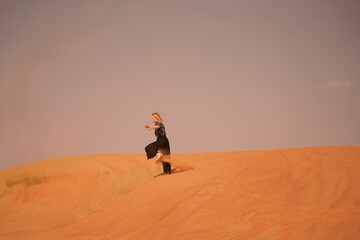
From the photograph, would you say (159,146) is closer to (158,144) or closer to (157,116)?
(158,144)

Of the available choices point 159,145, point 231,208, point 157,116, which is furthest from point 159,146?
point 231,208

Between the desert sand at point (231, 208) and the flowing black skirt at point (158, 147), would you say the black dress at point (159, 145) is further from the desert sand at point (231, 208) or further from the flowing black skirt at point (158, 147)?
the desert sand at point (231, 208)

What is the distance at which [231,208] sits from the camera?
542 cm

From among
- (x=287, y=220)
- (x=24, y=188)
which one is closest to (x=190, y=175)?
(x=287, y=220)

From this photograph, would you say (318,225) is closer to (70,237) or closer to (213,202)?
(213,202)

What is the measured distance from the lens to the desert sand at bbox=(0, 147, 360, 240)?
4.41 metres

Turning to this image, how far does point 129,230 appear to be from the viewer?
5.97m

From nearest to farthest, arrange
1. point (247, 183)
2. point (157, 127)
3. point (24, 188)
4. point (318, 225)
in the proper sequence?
point (318, 225), point (247, 183), point (157, 127), point (24, 188)

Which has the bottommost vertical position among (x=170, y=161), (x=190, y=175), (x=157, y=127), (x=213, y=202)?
(x=213, y=202)

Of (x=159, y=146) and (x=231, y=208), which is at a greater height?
(x=159, y=146)

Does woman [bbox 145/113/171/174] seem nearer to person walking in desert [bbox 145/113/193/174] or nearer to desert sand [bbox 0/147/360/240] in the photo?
person walking in desert [bbox 145/113/193/174]

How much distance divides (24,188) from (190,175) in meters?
8.07

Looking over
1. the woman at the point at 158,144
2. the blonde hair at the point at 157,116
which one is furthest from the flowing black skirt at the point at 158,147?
the blonde hair at the point at 157,116

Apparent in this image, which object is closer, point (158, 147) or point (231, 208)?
point (231, 208)
